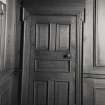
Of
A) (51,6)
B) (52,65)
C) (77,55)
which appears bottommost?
(52,65)

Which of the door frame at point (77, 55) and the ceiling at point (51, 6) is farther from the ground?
the ceiling at point (51, 6)

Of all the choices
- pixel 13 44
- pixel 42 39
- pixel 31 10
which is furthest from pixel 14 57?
pixel 31 10

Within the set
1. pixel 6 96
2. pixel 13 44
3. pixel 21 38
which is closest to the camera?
pixel 6 96

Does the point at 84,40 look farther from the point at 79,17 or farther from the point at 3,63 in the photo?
the point at 3,63

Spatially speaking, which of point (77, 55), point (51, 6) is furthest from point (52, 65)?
point (51, 6)

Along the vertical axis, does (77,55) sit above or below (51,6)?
below

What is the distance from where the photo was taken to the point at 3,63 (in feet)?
6.88

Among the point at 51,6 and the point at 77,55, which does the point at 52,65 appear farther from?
the point at 51,6

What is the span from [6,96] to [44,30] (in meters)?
1.07

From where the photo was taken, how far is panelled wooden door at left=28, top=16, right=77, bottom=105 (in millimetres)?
2764

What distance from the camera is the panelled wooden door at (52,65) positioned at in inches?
109

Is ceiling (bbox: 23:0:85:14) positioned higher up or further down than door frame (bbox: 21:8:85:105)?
higher up

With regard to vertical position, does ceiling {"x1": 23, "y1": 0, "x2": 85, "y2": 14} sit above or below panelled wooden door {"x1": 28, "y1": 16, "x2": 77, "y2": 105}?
above

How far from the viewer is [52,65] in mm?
2779
